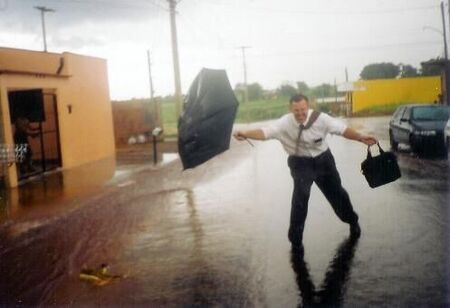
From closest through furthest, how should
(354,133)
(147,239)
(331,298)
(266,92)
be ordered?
(331,298) < (354,133) < (147,239) < (266,92)

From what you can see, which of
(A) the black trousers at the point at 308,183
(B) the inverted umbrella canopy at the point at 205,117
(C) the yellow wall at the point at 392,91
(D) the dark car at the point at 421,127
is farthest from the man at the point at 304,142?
(C) the yellow wall at the point at 392,91

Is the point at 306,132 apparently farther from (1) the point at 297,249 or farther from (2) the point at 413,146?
(2) the point at 413,146

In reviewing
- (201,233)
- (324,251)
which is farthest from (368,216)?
(201,233)

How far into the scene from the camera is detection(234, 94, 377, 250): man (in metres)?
5.94

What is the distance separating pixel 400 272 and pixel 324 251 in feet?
3.52

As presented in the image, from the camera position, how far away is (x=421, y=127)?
47.3ft

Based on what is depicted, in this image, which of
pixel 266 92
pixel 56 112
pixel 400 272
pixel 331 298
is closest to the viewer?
pixel 331 298

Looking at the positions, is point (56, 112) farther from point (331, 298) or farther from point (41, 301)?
point (331, 298)

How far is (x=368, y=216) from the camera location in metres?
7.81

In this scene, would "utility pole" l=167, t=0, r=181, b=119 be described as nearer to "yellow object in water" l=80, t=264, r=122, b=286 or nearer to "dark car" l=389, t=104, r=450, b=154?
"dark car" l=389, t=104, r=450, b=154

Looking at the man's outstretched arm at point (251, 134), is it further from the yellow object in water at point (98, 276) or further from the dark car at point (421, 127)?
the dark car at point (421, 127)

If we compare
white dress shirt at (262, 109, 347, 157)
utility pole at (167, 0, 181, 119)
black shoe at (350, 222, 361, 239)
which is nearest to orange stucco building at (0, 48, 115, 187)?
utility pole at (167, 0, 181, 119)

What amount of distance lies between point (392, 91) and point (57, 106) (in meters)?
33.4

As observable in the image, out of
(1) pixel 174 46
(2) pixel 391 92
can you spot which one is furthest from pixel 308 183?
(2) pixel 391 92
